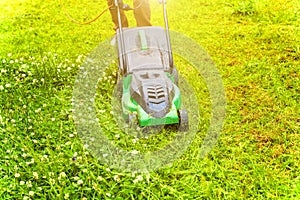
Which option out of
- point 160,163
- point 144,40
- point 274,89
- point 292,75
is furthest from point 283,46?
point 160,163

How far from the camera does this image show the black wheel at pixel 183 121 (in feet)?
12.4

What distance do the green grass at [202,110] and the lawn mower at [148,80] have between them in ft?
0.84

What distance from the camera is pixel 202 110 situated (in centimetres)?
427

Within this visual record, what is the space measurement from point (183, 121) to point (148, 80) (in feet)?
1.61

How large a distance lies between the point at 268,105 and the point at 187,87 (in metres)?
0.91

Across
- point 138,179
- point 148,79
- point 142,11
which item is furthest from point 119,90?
point 138,179

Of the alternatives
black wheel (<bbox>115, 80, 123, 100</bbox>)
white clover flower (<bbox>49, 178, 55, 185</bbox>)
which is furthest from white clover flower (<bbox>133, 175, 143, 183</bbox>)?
black wheel (<bbox>115, 80, 123, 100</bbox>)

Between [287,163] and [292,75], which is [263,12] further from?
[287,163]

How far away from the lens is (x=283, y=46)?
5441mm

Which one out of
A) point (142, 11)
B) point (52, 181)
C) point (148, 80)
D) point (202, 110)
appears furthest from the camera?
point (142, 11)

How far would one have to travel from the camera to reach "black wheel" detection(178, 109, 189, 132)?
3787 millimetres

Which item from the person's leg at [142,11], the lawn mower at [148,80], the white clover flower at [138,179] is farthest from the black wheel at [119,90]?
the white clover flower at [138,179]

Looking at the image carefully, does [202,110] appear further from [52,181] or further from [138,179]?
[52,181]

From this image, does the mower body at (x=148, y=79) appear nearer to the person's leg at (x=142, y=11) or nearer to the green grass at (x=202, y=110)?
the green grass at (x=202, y=110)
